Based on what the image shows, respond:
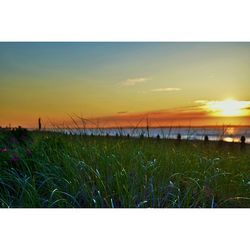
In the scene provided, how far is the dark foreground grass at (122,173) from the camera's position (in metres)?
3.47

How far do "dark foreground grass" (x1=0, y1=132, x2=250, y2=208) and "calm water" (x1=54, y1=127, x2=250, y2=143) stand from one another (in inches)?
2.6

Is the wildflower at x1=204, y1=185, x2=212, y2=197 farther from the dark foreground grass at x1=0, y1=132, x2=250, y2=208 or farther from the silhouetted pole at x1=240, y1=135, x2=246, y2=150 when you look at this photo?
the silhouetted pole at x1=240, y1=135, x2=246, y2=150

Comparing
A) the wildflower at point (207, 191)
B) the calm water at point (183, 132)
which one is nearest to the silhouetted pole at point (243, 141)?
the calm water at point (183, 132)

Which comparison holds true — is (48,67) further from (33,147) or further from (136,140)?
(136,140)

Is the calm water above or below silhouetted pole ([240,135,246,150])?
above

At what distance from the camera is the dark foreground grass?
11.4ft

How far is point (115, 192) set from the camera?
11.5ft

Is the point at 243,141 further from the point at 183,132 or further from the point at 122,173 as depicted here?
the point at 122,173

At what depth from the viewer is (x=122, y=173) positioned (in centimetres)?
360

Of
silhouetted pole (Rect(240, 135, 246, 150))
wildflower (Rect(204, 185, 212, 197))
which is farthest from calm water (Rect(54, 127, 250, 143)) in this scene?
wildflower (Rect(204, 185, 212, 197))

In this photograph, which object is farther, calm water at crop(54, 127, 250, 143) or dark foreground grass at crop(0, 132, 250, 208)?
calm water at crop(54, 127, 250, 143)

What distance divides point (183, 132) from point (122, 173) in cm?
98
